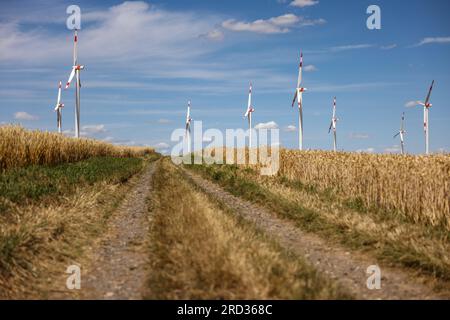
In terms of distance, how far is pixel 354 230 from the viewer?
Result: 10688 millimetres

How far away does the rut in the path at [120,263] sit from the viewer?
22.0ft

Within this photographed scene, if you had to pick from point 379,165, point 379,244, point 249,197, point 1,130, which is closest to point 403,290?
point 379,244

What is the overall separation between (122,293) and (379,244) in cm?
571

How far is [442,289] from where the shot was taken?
718 cm

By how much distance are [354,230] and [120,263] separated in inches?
228

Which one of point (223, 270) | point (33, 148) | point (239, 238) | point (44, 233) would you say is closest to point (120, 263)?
point (44, 233)

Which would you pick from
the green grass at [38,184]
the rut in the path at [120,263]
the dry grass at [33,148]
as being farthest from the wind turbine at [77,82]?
the rut in the path at [120,263]

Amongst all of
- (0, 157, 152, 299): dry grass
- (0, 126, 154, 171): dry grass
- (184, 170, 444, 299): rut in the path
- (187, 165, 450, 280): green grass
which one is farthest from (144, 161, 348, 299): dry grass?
(0, 126, 154, 171): dry grass

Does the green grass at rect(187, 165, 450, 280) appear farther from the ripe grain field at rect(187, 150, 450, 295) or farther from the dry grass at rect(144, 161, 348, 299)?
the dry grass at rect(144, 161, 348, 299)

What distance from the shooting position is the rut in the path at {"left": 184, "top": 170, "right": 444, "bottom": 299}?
22.9 feet

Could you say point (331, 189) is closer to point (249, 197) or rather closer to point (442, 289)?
point (249, 197)
